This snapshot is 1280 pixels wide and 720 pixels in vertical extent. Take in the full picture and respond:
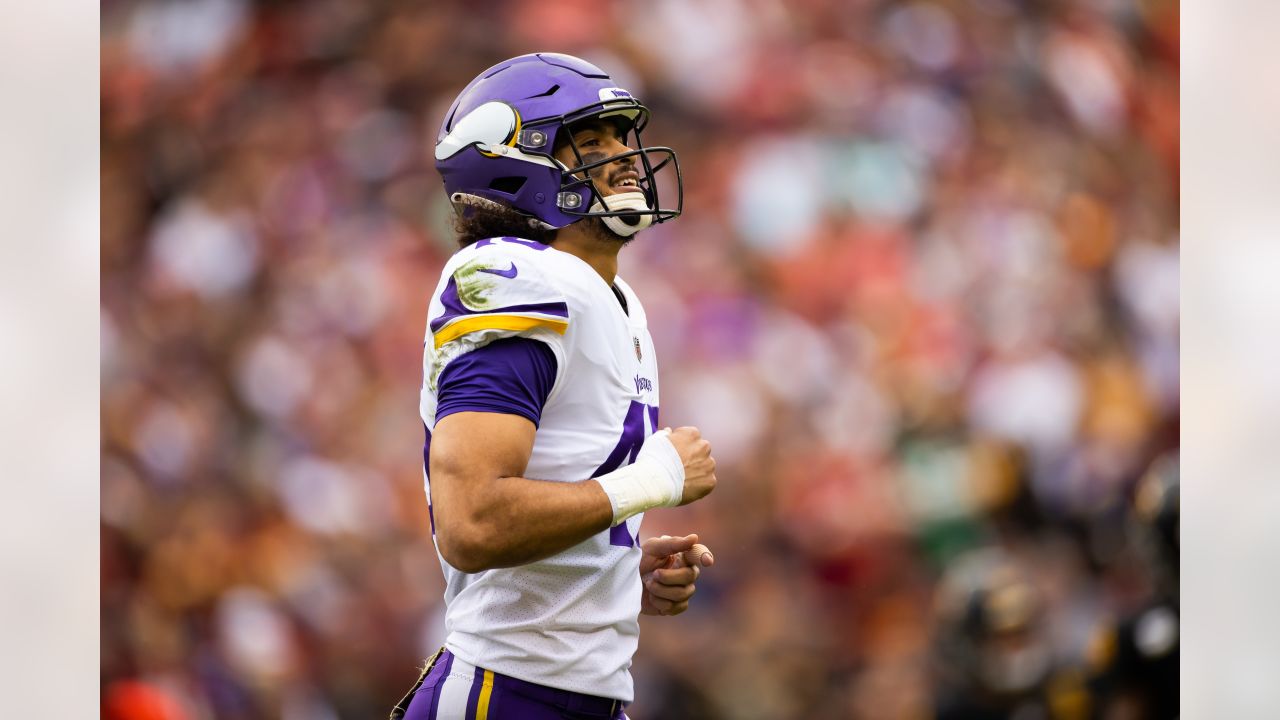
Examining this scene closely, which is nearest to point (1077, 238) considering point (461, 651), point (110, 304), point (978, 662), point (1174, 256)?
point (1174, 256)

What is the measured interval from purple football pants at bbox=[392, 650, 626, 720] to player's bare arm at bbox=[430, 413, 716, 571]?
0.63 ft

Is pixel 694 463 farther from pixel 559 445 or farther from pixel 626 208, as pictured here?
pixel 626 208

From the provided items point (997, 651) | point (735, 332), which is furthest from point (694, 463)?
point (997, 651)

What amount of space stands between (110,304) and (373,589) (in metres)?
1.05

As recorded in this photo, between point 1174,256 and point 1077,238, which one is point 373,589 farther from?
point 1174,256

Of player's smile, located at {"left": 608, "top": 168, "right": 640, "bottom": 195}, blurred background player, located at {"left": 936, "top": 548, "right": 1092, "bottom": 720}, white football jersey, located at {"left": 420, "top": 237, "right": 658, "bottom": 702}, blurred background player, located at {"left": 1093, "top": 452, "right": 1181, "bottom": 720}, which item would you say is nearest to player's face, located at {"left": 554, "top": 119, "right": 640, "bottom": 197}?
player's smile, located at {"left": 608, "top": 168, "right": 640, "bottom": 195}

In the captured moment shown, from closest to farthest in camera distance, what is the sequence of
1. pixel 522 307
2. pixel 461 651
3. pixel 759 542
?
pixel 522 307 → pixel 461 651 → pixel 759 542

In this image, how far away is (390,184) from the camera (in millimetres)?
3188

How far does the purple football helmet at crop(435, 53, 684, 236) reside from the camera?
159 cm

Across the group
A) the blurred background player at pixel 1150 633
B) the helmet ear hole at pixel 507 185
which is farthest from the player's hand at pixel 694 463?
the blurred background player at pixel 1150 633

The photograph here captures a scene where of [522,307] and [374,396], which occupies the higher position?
[522,307]

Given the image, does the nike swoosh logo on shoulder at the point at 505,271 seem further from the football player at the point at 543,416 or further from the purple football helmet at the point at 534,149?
the purple football helmet at the point at 534,149

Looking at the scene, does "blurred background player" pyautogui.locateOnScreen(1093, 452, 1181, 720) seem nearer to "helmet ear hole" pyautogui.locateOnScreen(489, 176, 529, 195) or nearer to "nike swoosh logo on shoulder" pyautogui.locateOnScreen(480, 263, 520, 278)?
"helmet ear hole" pyautogui.locateOnScreen(489, 176, 529, 195)

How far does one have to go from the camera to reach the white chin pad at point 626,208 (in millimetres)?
1599
